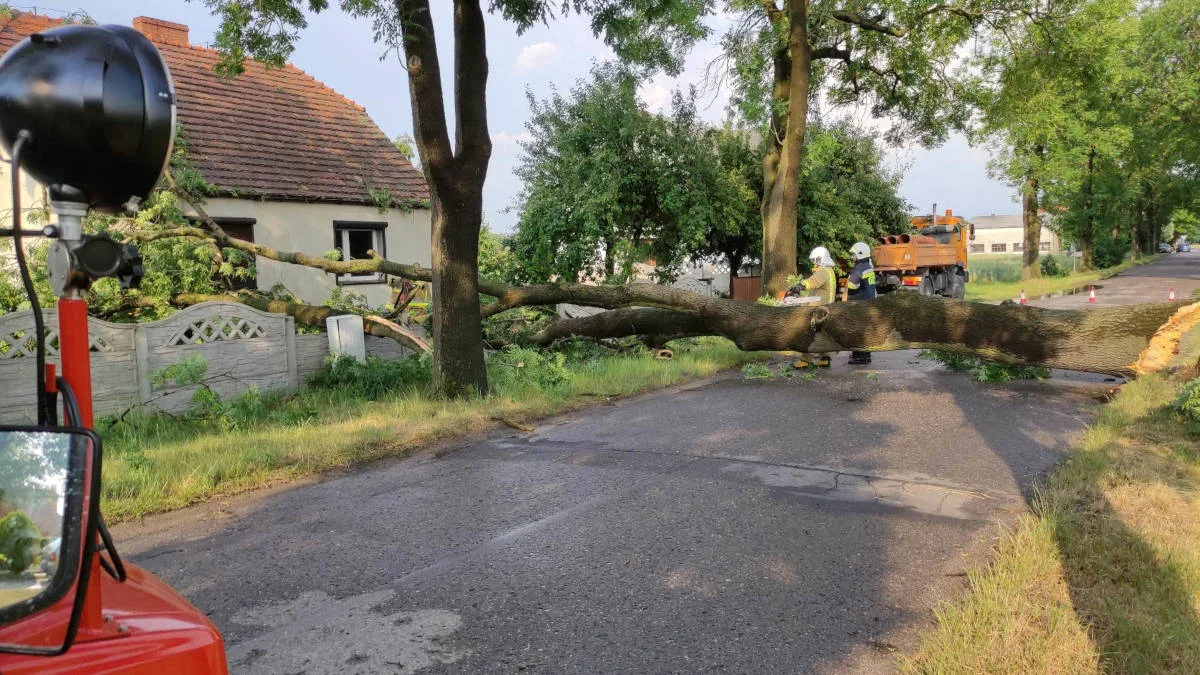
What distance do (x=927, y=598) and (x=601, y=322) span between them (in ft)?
29.9

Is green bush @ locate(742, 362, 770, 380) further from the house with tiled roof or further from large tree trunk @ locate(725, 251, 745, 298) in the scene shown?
large tree trunk @ locate(725, 251, 745, 298)

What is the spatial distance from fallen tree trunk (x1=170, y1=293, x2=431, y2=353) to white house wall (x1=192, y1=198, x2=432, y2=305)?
121 inches

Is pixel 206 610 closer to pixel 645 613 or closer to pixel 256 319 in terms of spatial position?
pixel 645 613

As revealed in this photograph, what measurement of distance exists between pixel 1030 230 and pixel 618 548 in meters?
40.8

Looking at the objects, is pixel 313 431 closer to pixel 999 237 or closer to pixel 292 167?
pixel 292 167

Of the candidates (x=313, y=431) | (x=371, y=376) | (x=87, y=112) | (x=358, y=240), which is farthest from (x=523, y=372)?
(x=87, y=112)

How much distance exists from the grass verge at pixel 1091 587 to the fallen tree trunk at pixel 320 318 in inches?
320

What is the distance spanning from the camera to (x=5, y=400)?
7.66 meters

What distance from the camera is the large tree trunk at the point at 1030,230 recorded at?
3844cm

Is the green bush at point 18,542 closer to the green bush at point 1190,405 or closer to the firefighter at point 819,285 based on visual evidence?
the green bush at point 1190,405

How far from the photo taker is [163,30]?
57.7ft

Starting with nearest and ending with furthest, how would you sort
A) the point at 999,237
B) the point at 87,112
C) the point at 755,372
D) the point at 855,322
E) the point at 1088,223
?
the point at 87,112 → the point at 855,322 → the point at 755,372 → the point at 1088,223 → the point at 999,237

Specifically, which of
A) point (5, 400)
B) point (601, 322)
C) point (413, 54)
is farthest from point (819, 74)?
point (5, 400)

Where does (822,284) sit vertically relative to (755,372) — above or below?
above
